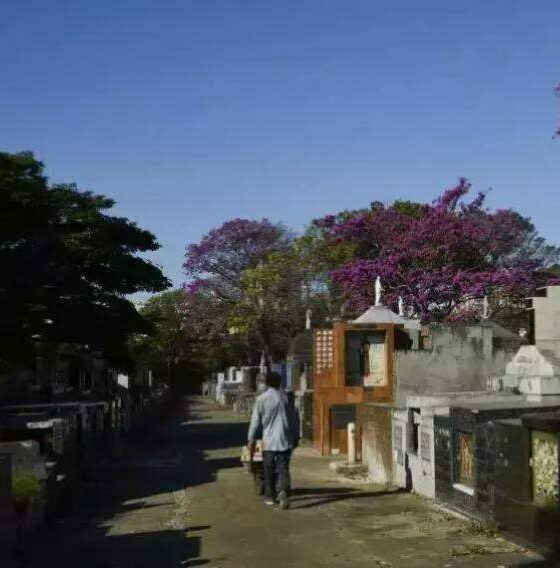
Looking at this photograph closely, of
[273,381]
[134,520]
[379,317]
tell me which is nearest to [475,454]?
[273,381]

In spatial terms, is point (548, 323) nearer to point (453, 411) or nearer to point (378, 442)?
point (378, 442)

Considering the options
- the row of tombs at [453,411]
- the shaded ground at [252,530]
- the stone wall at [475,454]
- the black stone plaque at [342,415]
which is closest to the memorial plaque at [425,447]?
the row of tombs at [453,411]

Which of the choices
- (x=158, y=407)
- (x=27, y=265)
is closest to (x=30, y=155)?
(x=27, y=265)

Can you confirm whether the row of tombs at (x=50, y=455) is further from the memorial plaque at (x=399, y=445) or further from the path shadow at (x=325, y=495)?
the memorial plaque at (x=399, y=445)

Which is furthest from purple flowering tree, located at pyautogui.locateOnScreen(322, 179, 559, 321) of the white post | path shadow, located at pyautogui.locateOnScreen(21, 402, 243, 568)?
the white post

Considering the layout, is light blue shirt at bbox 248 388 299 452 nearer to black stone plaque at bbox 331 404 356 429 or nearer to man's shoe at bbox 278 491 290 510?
man's shoe at bbox 278 491 290 510

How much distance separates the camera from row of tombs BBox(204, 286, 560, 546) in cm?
819

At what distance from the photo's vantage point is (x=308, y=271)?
3888 cm

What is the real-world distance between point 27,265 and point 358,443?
9.13 metres

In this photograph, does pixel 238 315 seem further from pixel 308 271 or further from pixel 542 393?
pixel 542 393

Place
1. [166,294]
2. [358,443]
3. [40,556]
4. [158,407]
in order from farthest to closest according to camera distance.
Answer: [166,294], [158,407], [358,443], [40,556]

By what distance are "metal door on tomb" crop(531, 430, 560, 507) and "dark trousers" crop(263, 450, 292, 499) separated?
363 centimetres

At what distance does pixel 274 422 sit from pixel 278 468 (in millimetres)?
566

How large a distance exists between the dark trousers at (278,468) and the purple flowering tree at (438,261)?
22922 millimetres
